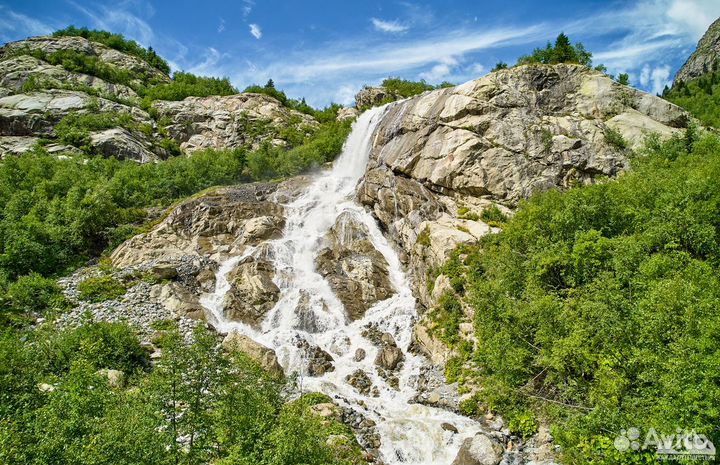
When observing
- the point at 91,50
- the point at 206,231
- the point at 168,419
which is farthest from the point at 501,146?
the point at 91,50

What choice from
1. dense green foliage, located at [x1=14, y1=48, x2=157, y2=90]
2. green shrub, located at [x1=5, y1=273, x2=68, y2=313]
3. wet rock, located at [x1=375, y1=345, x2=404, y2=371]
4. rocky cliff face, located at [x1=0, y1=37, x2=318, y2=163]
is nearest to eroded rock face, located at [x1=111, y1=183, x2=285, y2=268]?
green shrub, located at [x1=5, y1=273, x2=68, y2=313]

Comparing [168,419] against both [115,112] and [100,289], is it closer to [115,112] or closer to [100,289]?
[100,289]

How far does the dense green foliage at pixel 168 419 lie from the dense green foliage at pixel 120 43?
109m

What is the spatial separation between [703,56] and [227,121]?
199093mm

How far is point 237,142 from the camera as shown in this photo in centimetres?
7119

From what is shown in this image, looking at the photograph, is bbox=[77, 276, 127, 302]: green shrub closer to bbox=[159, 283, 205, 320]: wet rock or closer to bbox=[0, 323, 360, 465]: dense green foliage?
bbox=[159, 283, 205, 320]: wet rock

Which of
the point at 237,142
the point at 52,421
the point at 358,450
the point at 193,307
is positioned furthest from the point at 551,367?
the point at 237,142

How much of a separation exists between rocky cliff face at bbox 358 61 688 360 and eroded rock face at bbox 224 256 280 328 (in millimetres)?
11530

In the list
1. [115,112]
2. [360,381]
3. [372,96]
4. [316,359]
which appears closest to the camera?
[360,381]

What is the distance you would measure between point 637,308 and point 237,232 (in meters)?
32.9

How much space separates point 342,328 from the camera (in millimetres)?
28469

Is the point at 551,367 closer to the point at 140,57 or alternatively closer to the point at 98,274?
the point at 98,274

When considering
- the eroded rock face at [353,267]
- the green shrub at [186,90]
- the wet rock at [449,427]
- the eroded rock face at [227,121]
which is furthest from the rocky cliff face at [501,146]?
the green shrub at [186,90]

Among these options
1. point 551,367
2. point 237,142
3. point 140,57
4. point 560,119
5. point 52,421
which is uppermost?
point 140,57
